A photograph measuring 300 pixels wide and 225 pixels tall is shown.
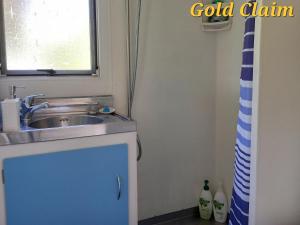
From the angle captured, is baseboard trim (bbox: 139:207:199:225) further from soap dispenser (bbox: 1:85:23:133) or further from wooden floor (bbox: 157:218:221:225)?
soap dispenser (bbox: 1:85:23:133)

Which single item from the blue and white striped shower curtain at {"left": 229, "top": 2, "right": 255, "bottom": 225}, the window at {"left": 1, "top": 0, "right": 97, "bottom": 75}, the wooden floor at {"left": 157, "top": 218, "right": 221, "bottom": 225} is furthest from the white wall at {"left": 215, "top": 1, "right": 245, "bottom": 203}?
the window at {"left": 1, "top": 0, "right": 97, "bottom": 75}

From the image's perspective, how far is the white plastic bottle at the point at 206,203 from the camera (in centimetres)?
224

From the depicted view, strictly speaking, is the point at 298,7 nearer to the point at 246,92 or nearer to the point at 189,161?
the point at 246,92

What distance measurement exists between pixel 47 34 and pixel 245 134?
51.4 inches

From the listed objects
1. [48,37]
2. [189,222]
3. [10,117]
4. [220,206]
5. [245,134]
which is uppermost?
[48,37]

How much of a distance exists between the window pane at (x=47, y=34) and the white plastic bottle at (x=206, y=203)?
4.23 ft

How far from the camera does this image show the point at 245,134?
1.51m

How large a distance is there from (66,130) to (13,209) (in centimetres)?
41

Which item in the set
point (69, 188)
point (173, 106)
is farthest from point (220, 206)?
point (69, 188)

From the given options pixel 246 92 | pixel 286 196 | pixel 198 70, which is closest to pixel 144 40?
pixel 198 70

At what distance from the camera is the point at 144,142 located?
206 centimetres

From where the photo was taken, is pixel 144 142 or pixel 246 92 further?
pixel 144 142

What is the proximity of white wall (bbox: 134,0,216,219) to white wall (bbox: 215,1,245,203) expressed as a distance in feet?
0.18

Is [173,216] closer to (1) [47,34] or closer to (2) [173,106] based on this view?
(2) [173,106]
